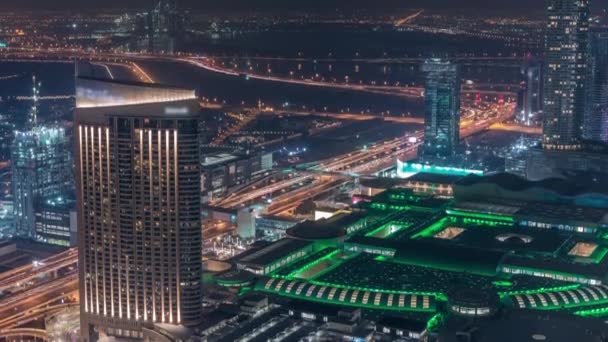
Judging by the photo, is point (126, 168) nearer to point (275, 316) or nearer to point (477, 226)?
point (275, 316)

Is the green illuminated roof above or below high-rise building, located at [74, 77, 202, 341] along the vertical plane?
below

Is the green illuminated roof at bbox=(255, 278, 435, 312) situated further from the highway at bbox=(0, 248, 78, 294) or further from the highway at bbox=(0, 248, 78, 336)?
the highway at bbox=(0, 248, 78, 294)

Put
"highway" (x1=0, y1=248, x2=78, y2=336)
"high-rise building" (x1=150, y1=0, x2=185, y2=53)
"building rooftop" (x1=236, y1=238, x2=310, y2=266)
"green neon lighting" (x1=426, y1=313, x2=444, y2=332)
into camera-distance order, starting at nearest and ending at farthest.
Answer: "green neon lighting" (x1=426, y1=313, x2=444, y2=332), "highway" (x1=0, y1=248, x2=78, y2=336), "building rooftop" (x1=236, y1=238, x2=310, y2=266), "high-rise building" (x1=150, y1=0, x2=185, y2=53)

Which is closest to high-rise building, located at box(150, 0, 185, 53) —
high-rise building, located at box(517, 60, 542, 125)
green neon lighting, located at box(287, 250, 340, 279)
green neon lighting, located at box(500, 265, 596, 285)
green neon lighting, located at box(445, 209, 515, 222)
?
high-rise building, located at box(517, 60, 542, 125)

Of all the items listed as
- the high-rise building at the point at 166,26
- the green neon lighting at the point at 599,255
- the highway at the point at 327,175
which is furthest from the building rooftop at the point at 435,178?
the high-rise building at the point at 166,26

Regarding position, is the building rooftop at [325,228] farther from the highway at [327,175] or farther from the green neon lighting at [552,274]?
the green neon lighting at [552,274]

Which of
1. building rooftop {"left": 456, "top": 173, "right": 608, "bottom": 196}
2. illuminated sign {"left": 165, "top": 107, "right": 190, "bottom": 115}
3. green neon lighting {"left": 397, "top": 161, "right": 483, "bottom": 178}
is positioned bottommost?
green neon lighting {"left": 397, "top": 161, "right": 483, "bottom": 178}

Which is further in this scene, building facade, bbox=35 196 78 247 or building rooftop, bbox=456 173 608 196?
building rooftop, bbox=456 173 608 196

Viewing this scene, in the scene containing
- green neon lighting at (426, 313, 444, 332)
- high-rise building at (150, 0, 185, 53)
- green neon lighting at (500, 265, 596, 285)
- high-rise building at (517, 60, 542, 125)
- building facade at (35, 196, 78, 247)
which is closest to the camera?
green neon lighting at (426, 313, 444, 332)

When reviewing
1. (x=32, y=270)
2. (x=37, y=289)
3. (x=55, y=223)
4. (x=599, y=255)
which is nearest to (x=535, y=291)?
(x=599, y=255)
